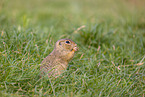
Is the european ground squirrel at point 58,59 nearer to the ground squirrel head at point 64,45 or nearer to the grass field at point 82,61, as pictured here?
the ground squirrel head at point 64,45

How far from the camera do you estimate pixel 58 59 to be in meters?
3.19

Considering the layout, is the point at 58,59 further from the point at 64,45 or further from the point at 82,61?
the point at 82,61

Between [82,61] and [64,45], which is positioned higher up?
[64,45]

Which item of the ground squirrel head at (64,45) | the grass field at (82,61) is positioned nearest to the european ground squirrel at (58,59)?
the ground squirrel head at (64,45)

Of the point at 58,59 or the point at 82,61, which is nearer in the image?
the point at 58,59

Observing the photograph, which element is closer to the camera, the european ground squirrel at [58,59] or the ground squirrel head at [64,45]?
the european ground squirrel at [58,59]

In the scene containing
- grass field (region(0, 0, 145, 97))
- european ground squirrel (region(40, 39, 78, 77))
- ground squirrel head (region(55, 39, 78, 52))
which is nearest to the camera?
grass field (region(0, 0, 145, 97))

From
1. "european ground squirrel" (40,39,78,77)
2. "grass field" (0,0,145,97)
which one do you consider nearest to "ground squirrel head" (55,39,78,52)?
"european ground squirrel" (40,39,78,77)

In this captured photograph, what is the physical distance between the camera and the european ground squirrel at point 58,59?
10.0 ft

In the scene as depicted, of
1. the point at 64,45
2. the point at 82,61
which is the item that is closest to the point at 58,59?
the point at 64,45

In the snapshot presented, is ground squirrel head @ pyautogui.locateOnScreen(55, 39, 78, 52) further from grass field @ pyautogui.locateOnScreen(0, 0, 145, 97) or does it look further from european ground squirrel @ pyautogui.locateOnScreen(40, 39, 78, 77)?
grass field @ pyautogui.locateOnScreen(0, 0, 145, 97)

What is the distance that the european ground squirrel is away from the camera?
3.05m

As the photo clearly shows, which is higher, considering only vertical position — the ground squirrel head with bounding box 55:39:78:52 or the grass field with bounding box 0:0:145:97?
the ground squirrel head with bounding box 55:39:78:52

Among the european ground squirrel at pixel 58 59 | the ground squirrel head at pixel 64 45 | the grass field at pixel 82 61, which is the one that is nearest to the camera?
the grass field at pixel 82 61
